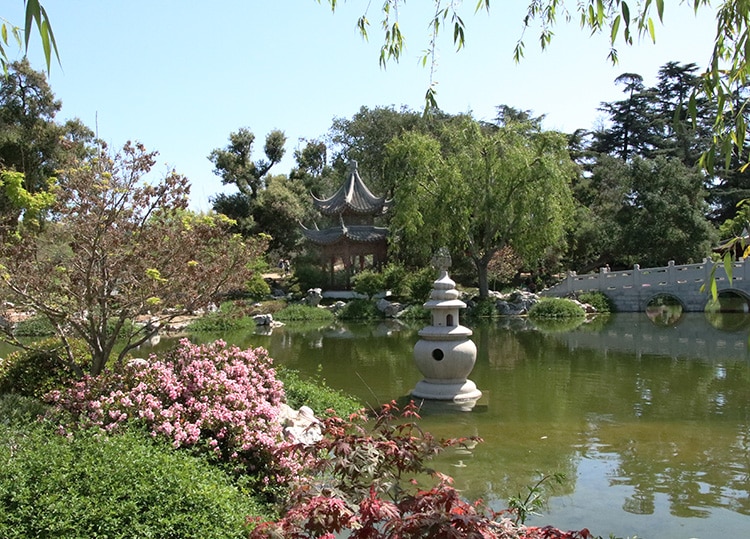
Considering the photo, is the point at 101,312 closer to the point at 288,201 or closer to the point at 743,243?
the point at 743,243

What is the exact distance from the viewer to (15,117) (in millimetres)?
21766

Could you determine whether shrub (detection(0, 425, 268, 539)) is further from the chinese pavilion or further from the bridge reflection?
the chinese pavilion

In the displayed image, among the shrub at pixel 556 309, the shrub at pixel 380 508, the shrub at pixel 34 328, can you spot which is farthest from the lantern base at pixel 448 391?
the shrub at pixel 556 309

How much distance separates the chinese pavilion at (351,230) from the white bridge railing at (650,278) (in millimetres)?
6946

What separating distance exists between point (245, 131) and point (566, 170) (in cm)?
1713

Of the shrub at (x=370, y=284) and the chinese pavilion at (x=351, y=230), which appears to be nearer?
the shrub at (x=370, y=284)

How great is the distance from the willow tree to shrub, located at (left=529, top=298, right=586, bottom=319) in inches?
58.8

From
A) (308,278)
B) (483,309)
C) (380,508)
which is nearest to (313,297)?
(308,278)

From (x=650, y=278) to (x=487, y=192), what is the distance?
6722 millimetres

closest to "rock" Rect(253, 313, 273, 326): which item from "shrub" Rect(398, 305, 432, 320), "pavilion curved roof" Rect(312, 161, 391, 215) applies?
"shrub" Rect(398, 305, 432, 320)

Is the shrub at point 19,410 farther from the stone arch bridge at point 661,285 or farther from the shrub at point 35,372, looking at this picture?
the stone arch bridge at point 661,285

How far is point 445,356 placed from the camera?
7.50 metres

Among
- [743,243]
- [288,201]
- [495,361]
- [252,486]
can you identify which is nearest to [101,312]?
[252,486]

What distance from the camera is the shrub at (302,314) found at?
21184mm
